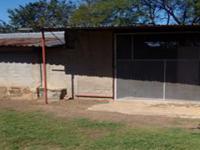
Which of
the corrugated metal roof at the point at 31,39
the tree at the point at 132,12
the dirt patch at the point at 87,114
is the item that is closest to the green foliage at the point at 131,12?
the tree at the point at 132,12

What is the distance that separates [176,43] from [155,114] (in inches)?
120

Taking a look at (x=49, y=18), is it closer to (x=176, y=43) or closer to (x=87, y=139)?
(x=176, y=43)

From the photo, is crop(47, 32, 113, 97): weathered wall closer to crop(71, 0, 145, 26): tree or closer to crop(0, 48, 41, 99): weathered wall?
crop(0, 48, 41, 99): weathered wall

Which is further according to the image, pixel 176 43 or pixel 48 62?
pixel 48 62

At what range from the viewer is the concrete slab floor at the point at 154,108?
39.7 ft

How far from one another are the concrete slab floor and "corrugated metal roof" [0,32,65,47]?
11.3 feet

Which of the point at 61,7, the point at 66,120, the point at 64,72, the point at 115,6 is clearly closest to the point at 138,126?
the point at 66,120

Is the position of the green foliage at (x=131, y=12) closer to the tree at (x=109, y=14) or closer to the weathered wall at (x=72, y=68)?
the tree at (x=109, y=14)

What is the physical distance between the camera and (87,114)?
1194 centimetres

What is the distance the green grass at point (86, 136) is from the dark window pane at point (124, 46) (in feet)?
14.7

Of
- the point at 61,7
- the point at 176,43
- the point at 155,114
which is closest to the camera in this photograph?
the point at 155,114

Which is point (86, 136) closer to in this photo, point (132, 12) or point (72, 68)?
point (72, 68)

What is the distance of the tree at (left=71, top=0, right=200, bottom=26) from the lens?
2819 cm

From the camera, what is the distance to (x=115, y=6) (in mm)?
27969
